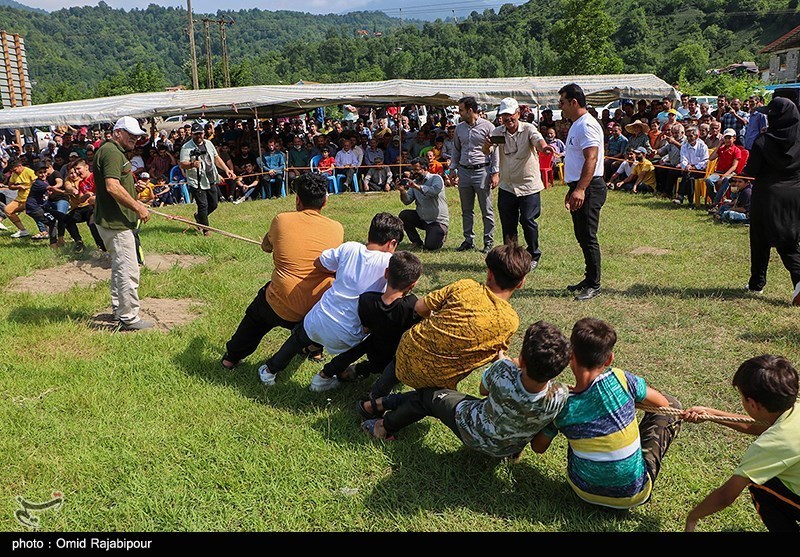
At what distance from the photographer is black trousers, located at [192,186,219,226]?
9.69 metres

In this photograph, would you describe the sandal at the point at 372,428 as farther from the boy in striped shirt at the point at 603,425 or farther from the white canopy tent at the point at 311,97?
the white canopy tent at the point at 311,97

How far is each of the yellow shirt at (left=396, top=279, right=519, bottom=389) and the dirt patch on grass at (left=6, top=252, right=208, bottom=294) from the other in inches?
207

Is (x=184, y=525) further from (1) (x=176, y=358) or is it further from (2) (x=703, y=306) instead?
(2) (x=703, y=306)

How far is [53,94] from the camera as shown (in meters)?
58.4

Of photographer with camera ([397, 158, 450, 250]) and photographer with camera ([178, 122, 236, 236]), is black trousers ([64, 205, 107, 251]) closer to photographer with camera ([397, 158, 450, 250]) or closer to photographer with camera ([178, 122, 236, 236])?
photographer with camera ([178, 122, 236, 236])

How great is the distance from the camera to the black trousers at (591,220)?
5.80 m

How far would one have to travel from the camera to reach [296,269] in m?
4.24

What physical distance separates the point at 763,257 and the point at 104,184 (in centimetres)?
621

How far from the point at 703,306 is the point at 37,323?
20.8 ft

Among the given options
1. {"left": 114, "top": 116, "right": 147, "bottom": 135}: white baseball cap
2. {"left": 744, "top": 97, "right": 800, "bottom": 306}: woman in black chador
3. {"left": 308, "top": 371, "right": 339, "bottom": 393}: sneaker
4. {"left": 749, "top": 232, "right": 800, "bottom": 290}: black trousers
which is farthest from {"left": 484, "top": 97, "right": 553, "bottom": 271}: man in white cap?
{"left": 114, "top": 116, "right": 147, "bottom": 135}: white baseball cap

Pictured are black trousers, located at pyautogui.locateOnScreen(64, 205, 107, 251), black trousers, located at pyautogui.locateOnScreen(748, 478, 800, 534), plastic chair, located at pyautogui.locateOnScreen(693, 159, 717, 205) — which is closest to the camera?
black trousers, located at pyautogui.locateOnScreen(748, 478, 800, 534)

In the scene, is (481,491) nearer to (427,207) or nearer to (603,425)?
(603,425)

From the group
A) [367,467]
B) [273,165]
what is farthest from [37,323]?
[273,165]

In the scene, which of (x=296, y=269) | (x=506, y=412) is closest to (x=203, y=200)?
(x=296, y=269)
